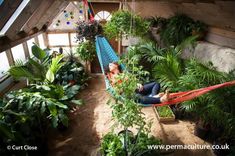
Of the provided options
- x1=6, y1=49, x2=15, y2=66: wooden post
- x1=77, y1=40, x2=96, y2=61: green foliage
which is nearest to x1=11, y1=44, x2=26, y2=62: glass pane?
x1=6, y1=49, x2=15, y2=66: wooden post

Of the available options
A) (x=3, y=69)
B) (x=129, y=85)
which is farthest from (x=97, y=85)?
(x=129, y=85)

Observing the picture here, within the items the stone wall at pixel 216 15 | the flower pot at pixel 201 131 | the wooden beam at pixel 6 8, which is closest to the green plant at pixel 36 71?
the wooden beam at pixel 6 8

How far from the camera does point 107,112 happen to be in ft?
10.7

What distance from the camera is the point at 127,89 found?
169 centimetres

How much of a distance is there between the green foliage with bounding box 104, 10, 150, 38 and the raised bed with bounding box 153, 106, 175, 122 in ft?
4.96

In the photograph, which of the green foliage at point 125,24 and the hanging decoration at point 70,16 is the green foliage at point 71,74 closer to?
the hanging decoration at point 70,16

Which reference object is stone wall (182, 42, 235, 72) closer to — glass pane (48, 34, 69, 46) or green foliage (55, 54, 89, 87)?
green foliage (55, 54, 89, 87)

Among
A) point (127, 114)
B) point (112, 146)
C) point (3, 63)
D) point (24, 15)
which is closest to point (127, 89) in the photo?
point (127, 114)

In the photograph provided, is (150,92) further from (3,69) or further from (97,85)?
(3,69)

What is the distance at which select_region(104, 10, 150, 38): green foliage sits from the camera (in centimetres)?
331

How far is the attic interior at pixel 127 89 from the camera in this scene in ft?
6.26

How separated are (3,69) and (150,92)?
2.65 meters

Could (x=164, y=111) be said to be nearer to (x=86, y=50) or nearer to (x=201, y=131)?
(x=201, y=131)

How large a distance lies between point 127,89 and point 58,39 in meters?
3.70
